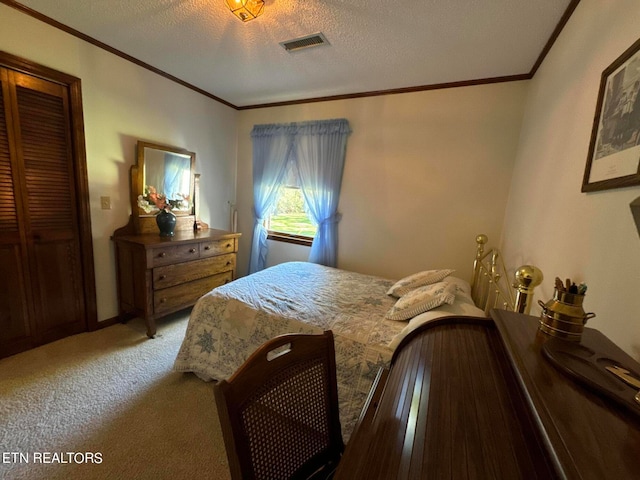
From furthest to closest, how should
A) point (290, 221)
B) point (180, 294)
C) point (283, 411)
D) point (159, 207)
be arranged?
point (290, 221) < point (159, 207) < point (180, 294) < point (283, 411)

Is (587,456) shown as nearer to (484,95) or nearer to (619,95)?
(619,95)

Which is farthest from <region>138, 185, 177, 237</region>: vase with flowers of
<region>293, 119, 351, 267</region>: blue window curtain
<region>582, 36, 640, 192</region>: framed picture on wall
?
<region>582, 36, 640, 192</region>: framed picture on wall

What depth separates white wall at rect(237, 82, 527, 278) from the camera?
2.45 meters

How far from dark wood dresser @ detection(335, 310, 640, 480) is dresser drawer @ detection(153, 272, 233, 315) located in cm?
225

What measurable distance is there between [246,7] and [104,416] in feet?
Result: 8.35

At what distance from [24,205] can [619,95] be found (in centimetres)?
344

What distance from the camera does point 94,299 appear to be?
2436mm

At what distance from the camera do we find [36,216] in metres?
2.04

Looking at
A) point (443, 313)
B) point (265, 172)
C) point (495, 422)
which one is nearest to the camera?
point (495, 422)

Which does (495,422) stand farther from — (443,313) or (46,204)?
(46,204)

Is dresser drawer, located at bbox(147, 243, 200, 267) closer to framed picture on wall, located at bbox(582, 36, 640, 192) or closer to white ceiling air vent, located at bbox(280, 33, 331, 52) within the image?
white ceiling air vent, located at bbox(280, 33, 331, 52)

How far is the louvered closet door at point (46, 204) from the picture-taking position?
193 cm

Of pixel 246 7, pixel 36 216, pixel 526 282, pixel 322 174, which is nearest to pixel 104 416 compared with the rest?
pixel 36 216

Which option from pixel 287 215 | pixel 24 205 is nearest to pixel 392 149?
pixel 287 215
